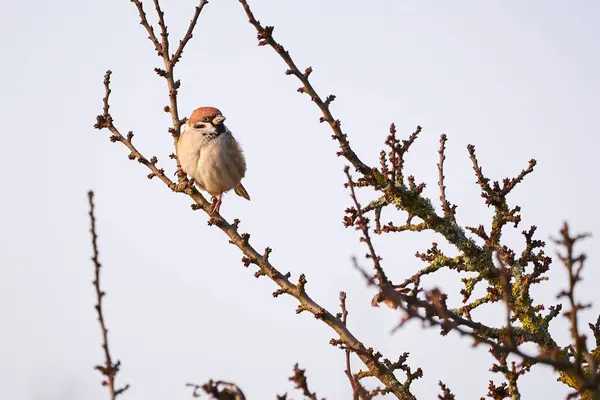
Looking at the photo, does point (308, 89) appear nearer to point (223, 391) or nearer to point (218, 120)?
point (223, 391)

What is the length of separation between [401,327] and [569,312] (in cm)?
46

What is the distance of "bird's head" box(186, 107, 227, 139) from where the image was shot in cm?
687

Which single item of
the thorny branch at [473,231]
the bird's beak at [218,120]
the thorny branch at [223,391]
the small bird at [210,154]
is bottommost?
the thorny branch at [223,391]

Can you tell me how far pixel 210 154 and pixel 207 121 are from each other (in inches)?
16.5

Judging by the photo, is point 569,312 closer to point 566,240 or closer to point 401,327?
point 566,240

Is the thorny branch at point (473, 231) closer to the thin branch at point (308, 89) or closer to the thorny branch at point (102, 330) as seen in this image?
the thin branch at point (308, 89)

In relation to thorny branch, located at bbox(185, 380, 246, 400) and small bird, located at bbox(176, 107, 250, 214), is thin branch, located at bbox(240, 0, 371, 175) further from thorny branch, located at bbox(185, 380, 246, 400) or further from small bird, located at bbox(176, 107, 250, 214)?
small bird, located at bbox(176, 107, 250, 214)

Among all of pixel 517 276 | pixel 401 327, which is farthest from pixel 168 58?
Result: pixel 401 327

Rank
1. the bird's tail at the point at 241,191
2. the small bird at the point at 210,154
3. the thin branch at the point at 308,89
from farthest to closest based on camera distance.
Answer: the bird's tail at the point at 241,191 < the small bird at the point at 210,154 < the thin branch at the point at 308,89

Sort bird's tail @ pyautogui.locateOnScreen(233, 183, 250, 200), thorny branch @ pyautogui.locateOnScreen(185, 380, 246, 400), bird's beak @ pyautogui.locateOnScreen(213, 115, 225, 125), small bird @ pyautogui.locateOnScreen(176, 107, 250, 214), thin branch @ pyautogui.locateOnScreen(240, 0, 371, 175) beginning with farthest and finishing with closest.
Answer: bird's tail @ pyautogui.locateOnScreen(233, 183, 250, 200), bird's beak @ pyautogui.locateOnScreen(213, 115, 225, 125), small bird @ pyautogui.locateOnScreen(176, 107, 250, 214), thin branch @ pyautogui.locateOnScreen(240, 0, 371, 175), thorny branch @ pyautogui.locateOnScreen(185, 380, 246, 400)

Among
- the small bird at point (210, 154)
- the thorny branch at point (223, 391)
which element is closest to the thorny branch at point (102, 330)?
the thorny branch at point (223, 391)

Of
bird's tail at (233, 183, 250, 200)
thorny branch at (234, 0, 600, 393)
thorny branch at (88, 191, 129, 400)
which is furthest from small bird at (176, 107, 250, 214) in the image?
thorny branch at (88, 191, 129, 400)

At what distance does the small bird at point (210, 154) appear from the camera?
6594mm

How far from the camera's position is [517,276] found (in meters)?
4.07
